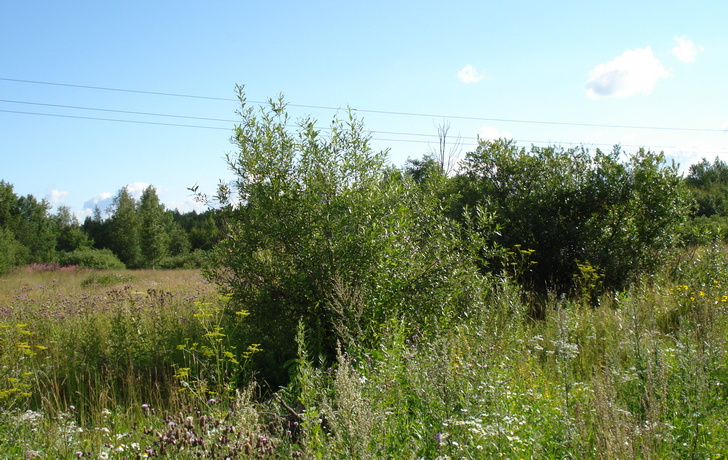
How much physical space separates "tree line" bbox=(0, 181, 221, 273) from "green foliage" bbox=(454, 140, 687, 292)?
21623 millimetres

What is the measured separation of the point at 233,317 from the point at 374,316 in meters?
2.25

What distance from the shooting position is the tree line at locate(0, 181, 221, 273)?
32438mm

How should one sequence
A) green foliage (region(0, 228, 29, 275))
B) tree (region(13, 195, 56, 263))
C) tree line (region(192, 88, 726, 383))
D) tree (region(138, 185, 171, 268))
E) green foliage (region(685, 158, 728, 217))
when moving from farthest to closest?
tree (region(13, 195, 56, 263)) < tree (region(138, 185, 171, 268)) < green foliage (region(685, 158, 728, 217)) < green foliage (region(0, 228, 29, 275)) < tree line (region(192, 88, 726, 383))

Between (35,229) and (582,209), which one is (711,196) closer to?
(582,209)

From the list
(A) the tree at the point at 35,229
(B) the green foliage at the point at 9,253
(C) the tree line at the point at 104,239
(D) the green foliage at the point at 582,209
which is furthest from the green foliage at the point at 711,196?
(A) the tree at the point at 35,229

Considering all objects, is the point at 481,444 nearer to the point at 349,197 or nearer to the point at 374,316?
the point at 374,316

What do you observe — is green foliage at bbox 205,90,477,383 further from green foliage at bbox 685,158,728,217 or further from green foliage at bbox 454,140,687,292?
green foliage at bbox 685,158,728,217

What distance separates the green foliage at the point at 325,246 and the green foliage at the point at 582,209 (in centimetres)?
341

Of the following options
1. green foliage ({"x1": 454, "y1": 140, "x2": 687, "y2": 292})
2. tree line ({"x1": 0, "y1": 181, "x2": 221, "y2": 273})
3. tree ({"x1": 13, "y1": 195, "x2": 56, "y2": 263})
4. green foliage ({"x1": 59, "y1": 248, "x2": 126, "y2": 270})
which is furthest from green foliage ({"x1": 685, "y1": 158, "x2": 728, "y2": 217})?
tree ({"x1": 13, "y1": 195, "x2": 56, "y2": 263})

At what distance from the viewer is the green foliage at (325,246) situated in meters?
4.94

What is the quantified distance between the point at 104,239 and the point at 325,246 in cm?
4782

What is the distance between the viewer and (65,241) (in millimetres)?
44375

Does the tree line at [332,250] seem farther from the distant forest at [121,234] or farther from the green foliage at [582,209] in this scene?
the distant forest at [121,234]

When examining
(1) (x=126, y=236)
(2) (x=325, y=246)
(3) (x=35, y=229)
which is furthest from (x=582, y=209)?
(3) (x=35, y=229)
